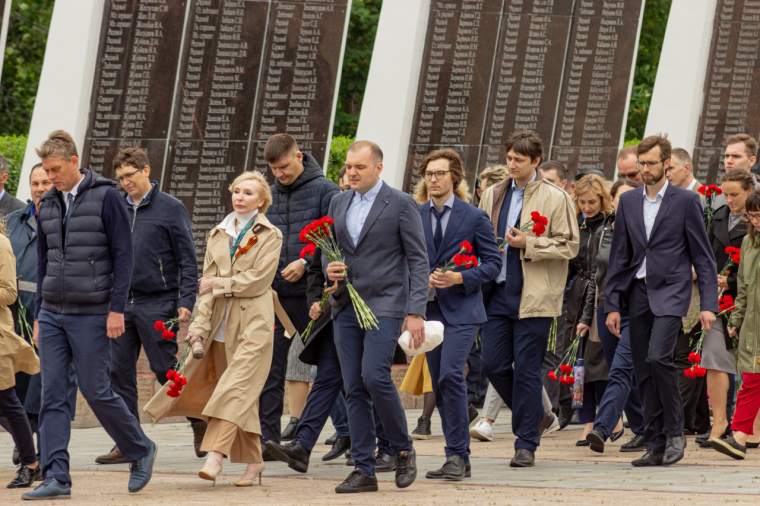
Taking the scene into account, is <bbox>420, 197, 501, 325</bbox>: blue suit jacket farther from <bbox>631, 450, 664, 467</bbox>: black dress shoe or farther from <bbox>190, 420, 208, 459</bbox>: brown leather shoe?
<bbox>190, 420, 208, 459</bbox>: brown leather shoe

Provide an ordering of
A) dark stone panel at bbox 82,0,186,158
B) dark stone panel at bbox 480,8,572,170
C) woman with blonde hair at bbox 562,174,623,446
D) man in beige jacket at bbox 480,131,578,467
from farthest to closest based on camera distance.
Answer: dark stone panel at bbox 480,8,572,170 → dark stone panel at bbox 82,0,186,158 → woman with blonde hair at bbox 562,174,623,446 → man in beige jacket at bbox 480,131,578,467

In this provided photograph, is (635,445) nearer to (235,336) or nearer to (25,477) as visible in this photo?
(235,336)

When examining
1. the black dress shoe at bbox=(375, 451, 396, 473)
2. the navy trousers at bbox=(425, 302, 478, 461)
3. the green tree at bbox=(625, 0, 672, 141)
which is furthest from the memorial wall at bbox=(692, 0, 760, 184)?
the green tree at bbox=(625, 0, 672, 141)

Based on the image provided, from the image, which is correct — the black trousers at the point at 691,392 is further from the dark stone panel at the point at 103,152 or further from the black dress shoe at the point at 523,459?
the dark stone panel at the point at 103,152

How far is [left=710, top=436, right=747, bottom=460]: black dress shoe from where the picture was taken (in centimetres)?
738

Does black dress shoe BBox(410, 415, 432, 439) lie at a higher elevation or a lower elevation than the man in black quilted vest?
lower

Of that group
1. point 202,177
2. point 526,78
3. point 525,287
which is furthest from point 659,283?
point 526,78

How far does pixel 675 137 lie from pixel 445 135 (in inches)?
126

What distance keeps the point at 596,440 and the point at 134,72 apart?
5.77 metres

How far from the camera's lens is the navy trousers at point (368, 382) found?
618cm

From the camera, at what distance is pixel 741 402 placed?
25.1 ft

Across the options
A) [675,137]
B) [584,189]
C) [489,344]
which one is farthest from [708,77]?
[489,344]

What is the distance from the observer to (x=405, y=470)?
245 inches

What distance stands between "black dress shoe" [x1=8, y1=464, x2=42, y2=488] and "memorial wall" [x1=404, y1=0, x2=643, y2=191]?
6.81 metres
